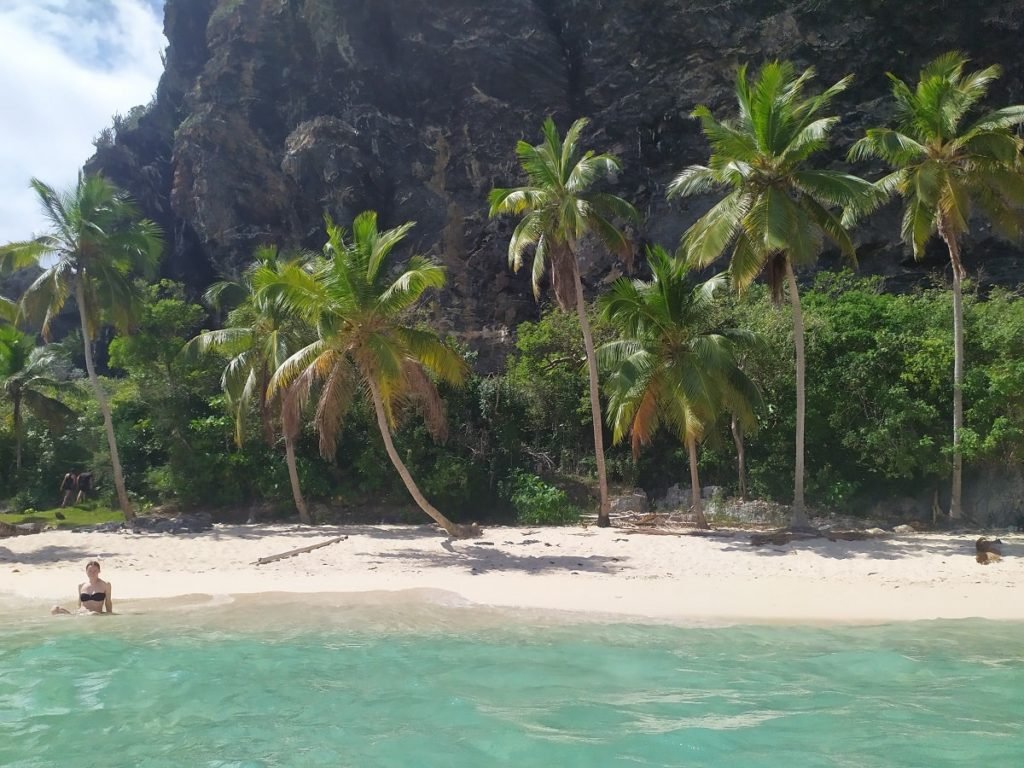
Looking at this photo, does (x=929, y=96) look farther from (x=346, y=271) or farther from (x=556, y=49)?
(x=556, y=49)

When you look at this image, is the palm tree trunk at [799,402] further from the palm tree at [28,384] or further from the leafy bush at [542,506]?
the palm tree at [28,384]

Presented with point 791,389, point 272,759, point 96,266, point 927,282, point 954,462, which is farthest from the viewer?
point 927,282

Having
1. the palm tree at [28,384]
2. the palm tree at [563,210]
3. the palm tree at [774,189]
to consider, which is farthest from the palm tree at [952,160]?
the palm tree at [28,384]

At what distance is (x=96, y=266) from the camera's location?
22750 mm

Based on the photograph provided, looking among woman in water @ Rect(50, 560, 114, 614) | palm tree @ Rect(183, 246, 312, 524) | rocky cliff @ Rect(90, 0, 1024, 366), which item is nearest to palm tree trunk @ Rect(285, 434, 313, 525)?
palm tree @ Rect(183, 246, 312, 524)

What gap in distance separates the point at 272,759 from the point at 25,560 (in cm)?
1315

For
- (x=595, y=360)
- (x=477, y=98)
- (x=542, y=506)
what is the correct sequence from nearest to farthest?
(x=595, y=360), (x=542, y=506), (x=477, y=98)

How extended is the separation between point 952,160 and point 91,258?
2208cm

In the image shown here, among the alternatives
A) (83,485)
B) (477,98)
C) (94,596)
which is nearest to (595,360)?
(94,596)

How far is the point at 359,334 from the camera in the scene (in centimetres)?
1650

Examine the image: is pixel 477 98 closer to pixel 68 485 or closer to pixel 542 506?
pixel 542 506

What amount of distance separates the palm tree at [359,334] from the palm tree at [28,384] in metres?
16.3

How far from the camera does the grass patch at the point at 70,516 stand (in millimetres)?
23000

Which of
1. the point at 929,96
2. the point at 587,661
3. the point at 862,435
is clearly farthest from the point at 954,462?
the point at 587,661
